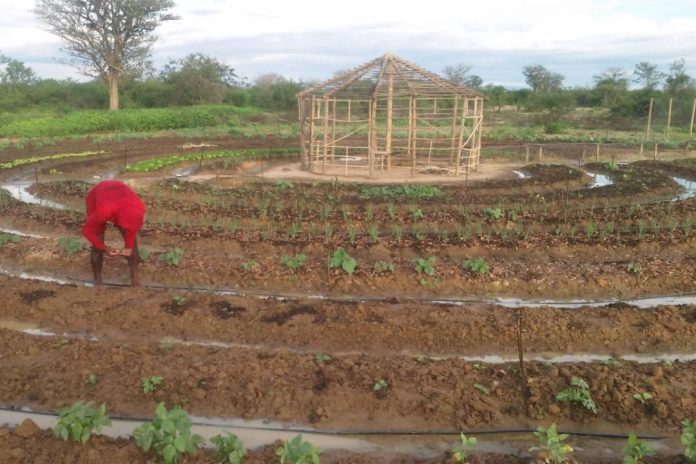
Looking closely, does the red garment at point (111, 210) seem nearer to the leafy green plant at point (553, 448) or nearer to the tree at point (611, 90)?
the leafy green plant at point (553, 448)

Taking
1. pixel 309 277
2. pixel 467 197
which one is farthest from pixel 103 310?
pixel 467 197

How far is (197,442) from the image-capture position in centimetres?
385

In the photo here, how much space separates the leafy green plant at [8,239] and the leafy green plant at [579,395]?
8.59 m

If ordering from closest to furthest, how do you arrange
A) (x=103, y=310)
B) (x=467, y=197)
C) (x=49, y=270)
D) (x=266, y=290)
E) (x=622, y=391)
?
(x=622, y=391), (x=103, y=310), (x=266, y=290), (x=49, y=270), (x=467, y=197)

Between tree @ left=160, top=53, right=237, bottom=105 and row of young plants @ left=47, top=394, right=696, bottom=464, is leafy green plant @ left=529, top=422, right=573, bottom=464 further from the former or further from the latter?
tree @ left=160, top=53, right=237, bottom=105

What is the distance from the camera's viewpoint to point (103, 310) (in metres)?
6.87

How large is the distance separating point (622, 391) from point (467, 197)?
8753 mm

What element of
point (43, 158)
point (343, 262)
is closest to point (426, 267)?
point (343, 262)

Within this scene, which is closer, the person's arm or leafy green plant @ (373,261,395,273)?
the person's arm

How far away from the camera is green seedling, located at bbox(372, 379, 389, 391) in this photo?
509 cm

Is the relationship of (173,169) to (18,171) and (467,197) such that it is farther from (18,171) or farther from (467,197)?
(467,197)

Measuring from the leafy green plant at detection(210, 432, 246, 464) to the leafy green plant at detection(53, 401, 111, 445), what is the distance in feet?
2.56

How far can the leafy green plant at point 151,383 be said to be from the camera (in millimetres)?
5066

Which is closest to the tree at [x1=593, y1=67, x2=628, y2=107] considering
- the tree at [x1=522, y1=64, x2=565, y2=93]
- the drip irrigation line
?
the tree at [x1=522, y1=64, x2=565, y2=93]
